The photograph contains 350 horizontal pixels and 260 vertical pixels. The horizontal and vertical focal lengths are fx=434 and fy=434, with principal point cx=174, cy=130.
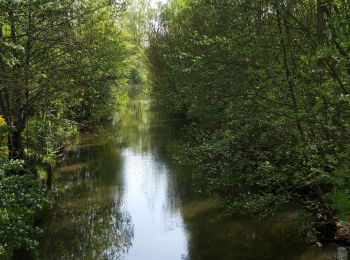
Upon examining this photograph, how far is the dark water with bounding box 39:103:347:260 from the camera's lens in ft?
44.3

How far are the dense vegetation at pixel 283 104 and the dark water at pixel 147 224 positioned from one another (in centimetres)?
175

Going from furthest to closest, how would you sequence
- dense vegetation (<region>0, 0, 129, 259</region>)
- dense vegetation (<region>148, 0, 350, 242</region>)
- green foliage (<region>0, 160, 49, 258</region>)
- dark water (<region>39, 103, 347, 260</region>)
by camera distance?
dark water (<region>39, 103, 347, 260</region>), dense vegetation (<region>0, 0, 129, 259</region>), green foliage (<region>0, 160, 49, 258</region>), dense vegetation (<region>148, 0, 350, 242</region>)

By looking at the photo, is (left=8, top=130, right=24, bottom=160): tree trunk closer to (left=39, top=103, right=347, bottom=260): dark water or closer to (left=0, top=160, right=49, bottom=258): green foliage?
(left=39, top=103, right=347, bottom=260): dark water

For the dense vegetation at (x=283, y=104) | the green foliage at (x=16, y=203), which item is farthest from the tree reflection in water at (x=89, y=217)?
the green foliage at (x=16, y=203)

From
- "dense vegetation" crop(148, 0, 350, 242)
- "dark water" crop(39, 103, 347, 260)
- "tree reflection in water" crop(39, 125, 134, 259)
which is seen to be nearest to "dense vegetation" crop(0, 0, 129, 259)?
"tree reflection in water" crop(39, 125, 134, 259)

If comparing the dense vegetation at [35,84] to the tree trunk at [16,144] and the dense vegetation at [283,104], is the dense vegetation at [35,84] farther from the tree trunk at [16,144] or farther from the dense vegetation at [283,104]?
the dense vegetation at [283,104]

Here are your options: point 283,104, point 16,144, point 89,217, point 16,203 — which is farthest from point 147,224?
point 283,104

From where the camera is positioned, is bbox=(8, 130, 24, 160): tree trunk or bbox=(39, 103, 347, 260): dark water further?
bbox=(8, 130, 24, 160): tree trunk

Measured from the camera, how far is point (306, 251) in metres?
12.7

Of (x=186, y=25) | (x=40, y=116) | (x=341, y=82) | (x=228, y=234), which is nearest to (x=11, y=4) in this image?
(x=341, y=82)

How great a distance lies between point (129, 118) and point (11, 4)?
37953 mm

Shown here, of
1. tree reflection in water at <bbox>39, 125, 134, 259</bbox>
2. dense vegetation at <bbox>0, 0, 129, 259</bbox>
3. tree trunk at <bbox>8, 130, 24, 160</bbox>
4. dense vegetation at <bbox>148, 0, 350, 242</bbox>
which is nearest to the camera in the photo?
dense vegetation at <bbox>148, 0, 350, 242</bbox>

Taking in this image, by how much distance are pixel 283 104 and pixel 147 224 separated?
8439 millimetres

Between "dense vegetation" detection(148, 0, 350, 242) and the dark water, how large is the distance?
5.75 feet
